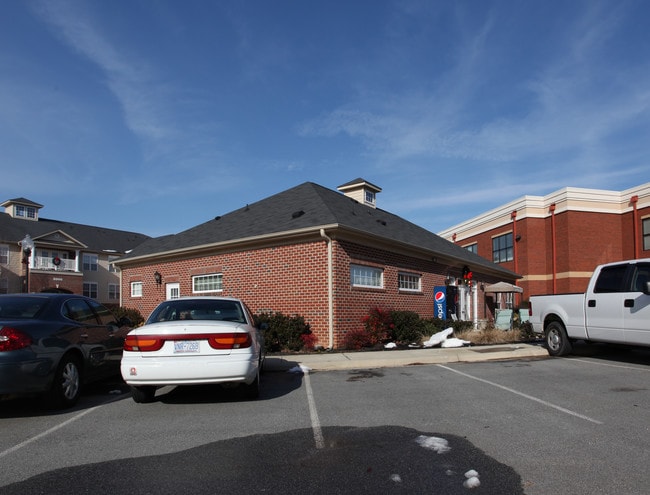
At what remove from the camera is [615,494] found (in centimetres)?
360

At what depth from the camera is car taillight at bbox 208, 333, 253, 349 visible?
638 centimetres

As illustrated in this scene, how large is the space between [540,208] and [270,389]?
31870 millimetres

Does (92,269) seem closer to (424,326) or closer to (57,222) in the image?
(57,222)

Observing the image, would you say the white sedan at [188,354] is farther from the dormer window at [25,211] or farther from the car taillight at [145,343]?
the dormer window at [25,211]

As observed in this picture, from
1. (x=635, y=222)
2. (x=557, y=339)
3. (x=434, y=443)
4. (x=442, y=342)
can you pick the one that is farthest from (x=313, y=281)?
(x=635, y=222)

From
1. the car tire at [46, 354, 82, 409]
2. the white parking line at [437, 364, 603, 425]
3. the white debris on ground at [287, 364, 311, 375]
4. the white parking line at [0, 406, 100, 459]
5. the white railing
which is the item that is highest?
the white railing

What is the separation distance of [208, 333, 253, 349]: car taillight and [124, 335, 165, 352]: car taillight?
652 millimetres

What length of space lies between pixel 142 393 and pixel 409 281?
11940 millimetres

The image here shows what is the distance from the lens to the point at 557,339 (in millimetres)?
11711

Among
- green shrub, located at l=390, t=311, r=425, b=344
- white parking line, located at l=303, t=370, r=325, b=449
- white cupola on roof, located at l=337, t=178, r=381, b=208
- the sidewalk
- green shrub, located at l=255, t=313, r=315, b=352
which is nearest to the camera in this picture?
white parking line, located at l=303, t=370, r=325, b=449

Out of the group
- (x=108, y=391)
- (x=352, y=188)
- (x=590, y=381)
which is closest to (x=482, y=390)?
(x=590, y=381)

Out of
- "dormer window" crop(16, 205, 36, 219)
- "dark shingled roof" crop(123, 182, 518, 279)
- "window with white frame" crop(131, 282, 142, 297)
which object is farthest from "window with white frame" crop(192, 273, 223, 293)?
"dormer window" crop(16, 205, 36, 219)

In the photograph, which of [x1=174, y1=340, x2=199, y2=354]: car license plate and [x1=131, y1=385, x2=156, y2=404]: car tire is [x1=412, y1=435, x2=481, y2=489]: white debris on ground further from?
[x1=131, y1=385, x2=156, y2=404]: car tire

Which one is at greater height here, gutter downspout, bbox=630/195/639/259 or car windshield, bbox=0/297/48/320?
gutter downspout, bbox=630/195/639/259
